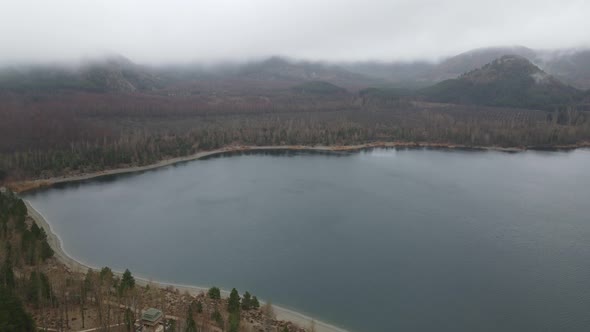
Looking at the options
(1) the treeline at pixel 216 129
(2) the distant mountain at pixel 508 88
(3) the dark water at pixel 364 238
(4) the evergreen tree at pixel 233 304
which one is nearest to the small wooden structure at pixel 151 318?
(4) the evergreen tree at pixel 233 304

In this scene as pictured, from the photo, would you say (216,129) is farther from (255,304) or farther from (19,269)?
(255,304)

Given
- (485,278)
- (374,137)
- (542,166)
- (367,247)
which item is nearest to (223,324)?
(367,247)

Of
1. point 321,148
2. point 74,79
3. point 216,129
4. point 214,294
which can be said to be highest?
point 74,79

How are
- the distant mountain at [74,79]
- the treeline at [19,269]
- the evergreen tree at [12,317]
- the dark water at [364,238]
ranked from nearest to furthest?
the evergreen tree at [12,317]
the treeline at [19,269]
the dark water at [364,238]
the distant mountain at [74,79]

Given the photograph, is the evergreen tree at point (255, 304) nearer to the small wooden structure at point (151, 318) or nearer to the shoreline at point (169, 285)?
the shoreline at point (169, 285)


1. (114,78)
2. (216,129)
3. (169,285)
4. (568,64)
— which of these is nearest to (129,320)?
(169,285)
